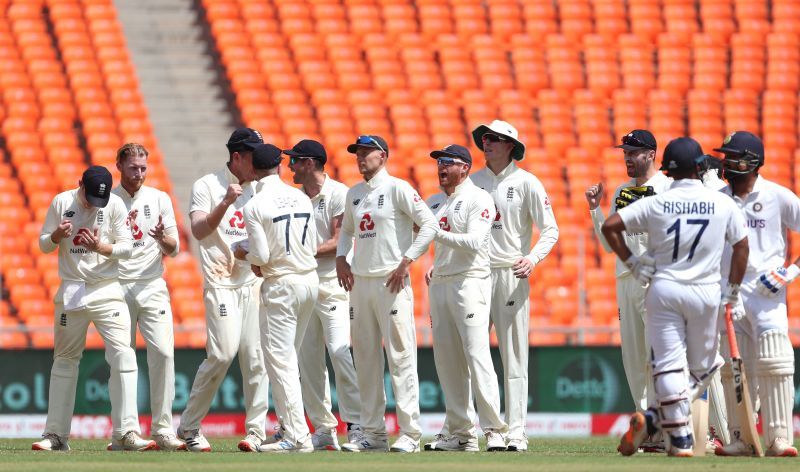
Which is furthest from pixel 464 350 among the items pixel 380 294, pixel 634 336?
pixel 634 336

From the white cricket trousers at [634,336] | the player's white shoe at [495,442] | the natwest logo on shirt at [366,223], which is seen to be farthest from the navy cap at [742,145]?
the player's white shoe at [495,442]

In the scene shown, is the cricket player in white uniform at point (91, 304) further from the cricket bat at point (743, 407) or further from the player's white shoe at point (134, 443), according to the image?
the cricket bat at point (743, 407)

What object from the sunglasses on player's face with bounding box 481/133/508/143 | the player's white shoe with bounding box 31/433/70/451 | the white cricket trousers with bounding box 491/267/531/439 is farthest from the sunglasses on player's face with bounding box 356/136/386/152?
the player's white shoe with bounding box 31/433/70/451

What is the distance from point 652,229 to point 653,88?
48.8 ft

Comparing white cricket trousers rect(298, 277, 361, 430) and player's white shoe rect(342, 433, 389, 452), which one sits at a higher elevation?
white cricket trousers rect(298, 277, 361, 430)

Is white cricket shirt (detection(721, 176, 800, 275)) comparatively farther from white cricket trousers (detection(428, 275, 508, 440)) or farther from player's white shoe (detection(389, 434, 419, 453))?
player's white shoe (detection(389, 434, 419, 453))

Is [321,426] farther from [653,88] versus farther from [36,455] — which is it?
[653,88]

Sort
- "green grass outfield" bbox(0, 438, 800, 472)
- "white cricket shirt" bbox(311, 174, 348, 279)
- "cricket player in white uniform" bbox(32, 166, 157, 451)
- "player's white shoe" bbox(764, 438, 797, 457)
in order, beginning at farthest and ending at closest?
"white cricket shirt" bbox(311, 174, 348, 279) → "cricket player in white uniform" bbox(32, 166, 157, 451) → "player's white shoe" bbox(764, 438, 797, 457) → "green grass outfield" bbox(0, 438, 800, 472)

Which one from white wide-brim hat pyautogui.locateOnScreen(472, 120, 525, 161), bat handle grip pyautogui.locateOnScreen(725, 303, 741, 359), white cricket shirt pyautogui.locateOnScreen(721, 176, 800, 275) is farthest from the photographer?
white wide-brim hat pyautogui.locateOnScreen(472, 120, 525, 161)

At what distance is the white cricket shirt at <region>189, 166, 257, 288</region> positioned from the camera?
37.4 feet

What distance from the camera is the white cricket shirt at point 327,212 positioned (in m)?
12.1

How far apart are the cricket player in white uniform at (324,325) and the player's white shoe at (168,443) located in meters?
1.12

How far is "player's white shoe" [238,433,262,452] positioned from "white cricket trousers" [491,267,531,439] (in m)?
2.03

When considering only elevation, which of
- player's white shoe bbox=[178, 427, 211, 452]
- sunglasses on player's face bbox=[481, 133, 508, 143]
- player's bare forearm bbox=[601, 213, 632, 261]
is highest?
sunglasses on player's face bbox=[481, 133, 508, 143]
